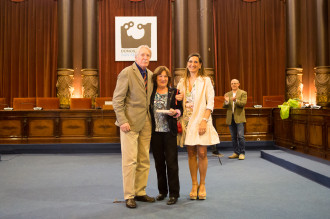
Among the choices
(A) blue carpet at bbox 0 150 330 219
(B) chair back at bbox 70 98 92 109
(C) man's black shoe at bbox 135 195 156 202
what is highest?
(B) chair back at bbox 70 98 92 109

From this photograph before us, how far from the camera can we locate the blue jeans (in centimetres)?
530

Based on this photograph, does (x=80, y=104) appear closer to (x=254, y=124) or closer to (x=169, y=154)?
(x=254, y=124)

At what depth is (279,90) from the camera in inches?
383

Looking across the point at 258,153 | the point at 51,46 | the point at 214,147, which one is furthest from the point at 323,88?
the point at 51,46

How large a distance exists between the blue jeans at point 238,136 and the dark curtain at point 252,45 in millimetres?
4400

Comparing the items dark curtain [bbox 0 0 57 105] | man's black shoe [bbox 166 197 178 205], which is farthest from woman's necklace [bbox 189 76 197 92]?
dark curtain [bbox 0 0 57 105]

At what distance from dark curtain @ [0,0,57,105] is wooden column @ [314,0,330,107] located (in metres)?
7.89

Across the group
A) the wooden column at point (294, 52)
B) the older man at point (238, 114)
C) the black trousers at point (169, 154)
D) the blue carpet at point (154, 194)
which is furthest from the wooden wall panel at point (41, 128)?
the wooden column at point (294, 52)

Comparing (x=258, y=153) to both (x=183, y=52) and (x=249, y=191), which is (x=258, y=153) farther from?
(x=183, y=52)

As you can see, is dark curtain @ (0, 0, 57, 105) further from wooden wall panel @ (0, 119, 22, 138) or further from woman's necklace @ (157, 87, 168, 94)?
woman's necklace @ (157, 87, 168, 94)

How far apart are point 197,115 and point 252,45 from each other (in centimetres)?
775

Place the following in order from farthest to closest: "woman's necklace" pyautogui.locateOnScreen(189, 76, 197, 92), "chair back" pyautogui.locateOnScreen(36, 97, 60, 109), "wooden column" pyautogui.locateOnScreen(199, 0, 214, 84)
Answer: "wooden column" pyautogui.locateOnScreen(199, 0, 214, 84)
"chair back" pyautogui.locateOnScreen(36, 97, 60, 109)
"woman's necklace" pyautogui.locateOnScreen(189, 76, 197, 92)

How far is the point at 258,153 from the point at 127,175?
391cm

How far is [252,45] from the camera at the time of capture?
9.84 metres
